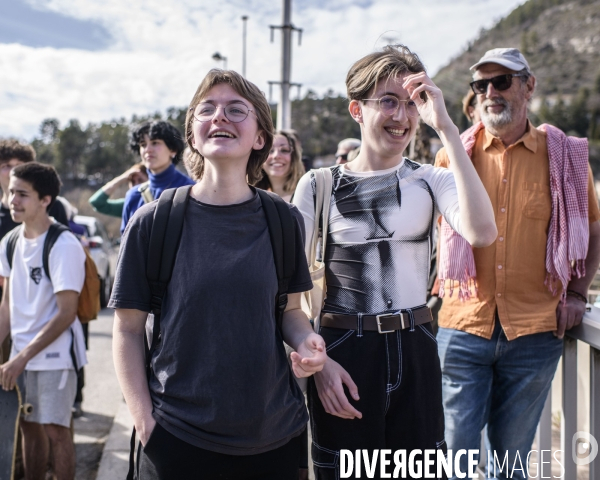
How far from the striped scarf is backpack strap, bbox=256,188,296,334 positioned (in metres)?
1.10

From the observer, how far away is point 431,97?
1.99 metres

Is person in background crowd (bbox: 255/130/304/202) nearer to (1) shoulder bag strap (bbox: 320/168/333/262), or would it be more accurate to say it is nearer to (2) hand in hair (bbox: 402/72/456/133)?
(1) shoulder bag strap (bbox: 320/168/333/262)

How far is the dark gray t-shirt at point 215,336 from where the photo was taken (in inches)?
64.1

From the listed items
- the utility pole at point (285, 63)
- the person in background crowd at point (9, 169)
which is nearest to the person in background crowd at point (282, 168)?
the person in background crowd at point (9, 169)

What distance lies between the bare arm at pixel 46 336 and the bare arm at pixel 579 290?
99.5 inches

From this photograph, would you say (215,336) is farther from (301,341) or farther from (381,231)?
(381,231)

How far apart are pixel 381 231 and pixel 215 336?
740 mm

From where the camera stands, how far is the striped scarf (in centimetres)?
254

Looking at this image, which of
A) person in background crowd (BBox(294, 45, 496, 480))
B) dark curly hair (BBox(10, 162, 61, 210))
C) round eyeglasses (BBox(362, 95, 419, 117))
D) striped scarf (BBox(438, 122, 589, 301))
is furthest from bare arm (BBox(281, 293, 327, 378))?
dark curly hair (BBox(10, 162, 61, 210))

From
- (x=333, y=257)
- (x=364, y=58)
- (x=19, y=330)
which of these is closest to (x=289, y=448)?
(x=333, y=257)

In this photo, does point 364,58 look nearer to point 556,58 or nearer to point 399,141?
point 399,141

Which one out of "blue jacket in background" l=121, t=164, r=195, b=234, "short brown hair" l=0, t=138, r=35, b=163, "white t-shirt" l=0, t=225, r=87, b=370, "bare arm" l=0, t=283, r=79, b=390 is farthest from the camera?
"short brown hair" l=0, t=138, r=35, b=163

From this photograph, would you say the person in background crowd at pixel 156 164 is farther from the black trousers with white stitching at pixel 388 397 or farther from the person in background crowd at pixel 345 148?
the black trousers with white stitching at pixel 388 397

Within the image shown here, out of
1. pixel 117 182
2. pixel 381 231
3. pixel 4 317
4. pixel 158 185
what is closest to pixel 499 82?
pixel 381 231
